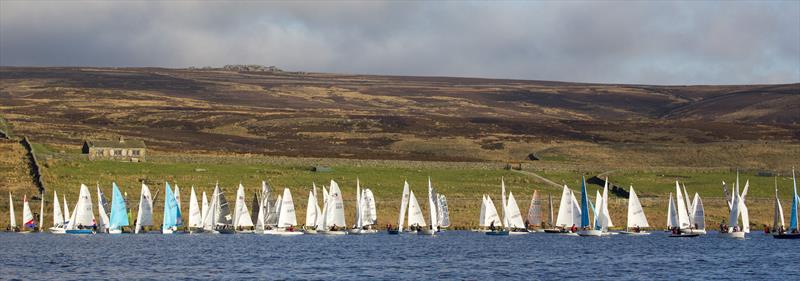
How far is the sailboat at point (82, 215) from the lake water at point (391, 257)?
3000mm

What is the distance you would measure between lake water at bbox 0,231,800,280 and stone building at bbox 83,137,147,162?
1497 inches

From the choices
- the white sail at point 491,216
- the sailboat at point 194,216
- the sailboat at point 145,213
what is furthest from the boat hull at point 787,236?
the sailboat at point 145,213

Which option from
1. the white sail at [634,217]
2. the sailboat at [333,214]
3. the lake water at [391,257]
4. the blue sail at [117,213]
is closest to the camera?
the lake water at [391,257]

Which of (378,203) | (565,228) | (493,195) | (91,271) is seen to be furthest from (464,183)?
(91,271)

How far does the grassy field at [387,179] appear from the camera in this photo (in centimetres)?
10488

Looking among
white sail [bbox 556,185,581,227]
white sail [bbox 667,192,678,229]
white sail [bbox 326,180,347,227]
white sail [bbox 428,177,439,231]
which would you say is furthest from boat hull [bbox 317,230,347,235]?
white sail [bbox 667,192,678,229]

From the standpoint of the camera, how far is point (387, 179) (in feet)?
392

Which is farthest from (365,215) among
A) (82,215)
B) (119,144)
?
(119,144)

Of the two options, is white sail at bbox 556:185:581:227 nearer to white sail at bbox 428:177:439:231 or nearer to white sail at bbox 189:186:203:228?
white sail at bbox 428:177:439:231

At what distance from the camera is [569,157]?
154 m

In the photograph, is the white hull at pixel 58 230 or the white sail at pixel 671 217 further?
the white sail at pixel 671 217

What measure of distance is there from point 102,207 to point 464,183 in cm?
3905

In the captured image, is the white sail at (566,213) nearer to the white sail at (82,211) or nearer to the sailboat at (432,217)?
the sailboat at (432,217)

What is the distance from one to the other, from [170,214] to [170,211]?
24cm
